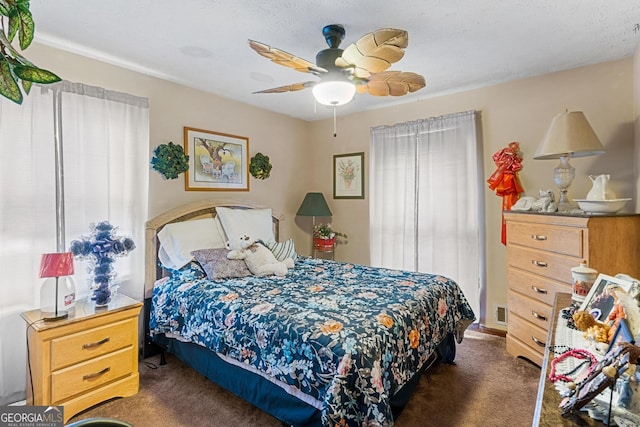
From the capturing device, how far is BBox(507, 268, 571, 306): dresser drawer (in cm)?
234

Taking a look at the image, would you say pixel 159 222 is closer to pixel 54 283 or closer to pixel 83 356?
pixel 54 283

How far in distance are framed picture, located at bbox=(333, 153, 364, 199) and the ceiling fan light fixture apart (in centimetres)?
209

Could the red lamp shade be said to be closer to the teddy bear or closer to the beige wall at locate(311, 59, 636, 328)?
the teddy bear

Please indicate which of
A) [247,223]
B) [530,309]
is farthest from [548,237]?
[247,223]

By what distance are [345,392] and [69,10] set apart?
2610 mm

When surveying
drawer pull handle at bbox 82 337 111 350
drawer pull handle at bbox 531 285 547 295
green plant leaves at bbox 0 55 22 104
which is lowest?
drawer pull handle at bbox 82 337 111 350

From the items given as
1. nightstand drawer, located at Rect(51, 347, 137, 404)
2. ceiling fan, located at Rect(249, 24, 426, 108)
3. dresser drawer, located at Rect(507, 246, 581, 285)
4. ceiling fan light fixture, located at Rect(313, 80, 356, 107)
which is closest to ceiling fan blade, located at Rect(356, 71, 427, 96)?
ceiling fan, located at Rect(249, 24, 426, 108)

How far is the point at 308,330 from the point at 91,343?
149 cm

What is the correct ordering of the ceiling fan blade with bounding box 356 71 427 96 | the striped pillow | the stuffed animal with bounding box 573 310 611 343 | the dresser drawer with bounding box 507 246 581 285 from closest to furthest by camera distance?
1. the stuffed animal with bounding box 573 310 611 343
2. the ceiling fan blade with bounding box 356 71 427 96
3. the dresser drawer with bounding box 507 246 581 285
4. the striped pillow

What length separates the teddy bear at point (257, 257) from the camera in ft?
9.12

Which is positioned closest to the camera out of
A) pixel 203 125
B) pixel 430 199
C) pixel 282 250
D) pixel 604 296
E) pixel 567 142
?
pixel 604 296

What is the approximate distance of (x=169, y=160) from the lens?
2949mm

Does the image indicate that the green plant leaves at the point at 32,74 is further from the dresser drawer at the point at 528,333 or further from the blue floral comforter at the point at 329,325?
the dresser drawer at the point at 528,333

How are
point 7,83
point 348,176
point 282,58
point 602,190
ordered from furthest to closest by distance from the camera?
point 348,176
point 602,190
point 282,58
point 7,83
